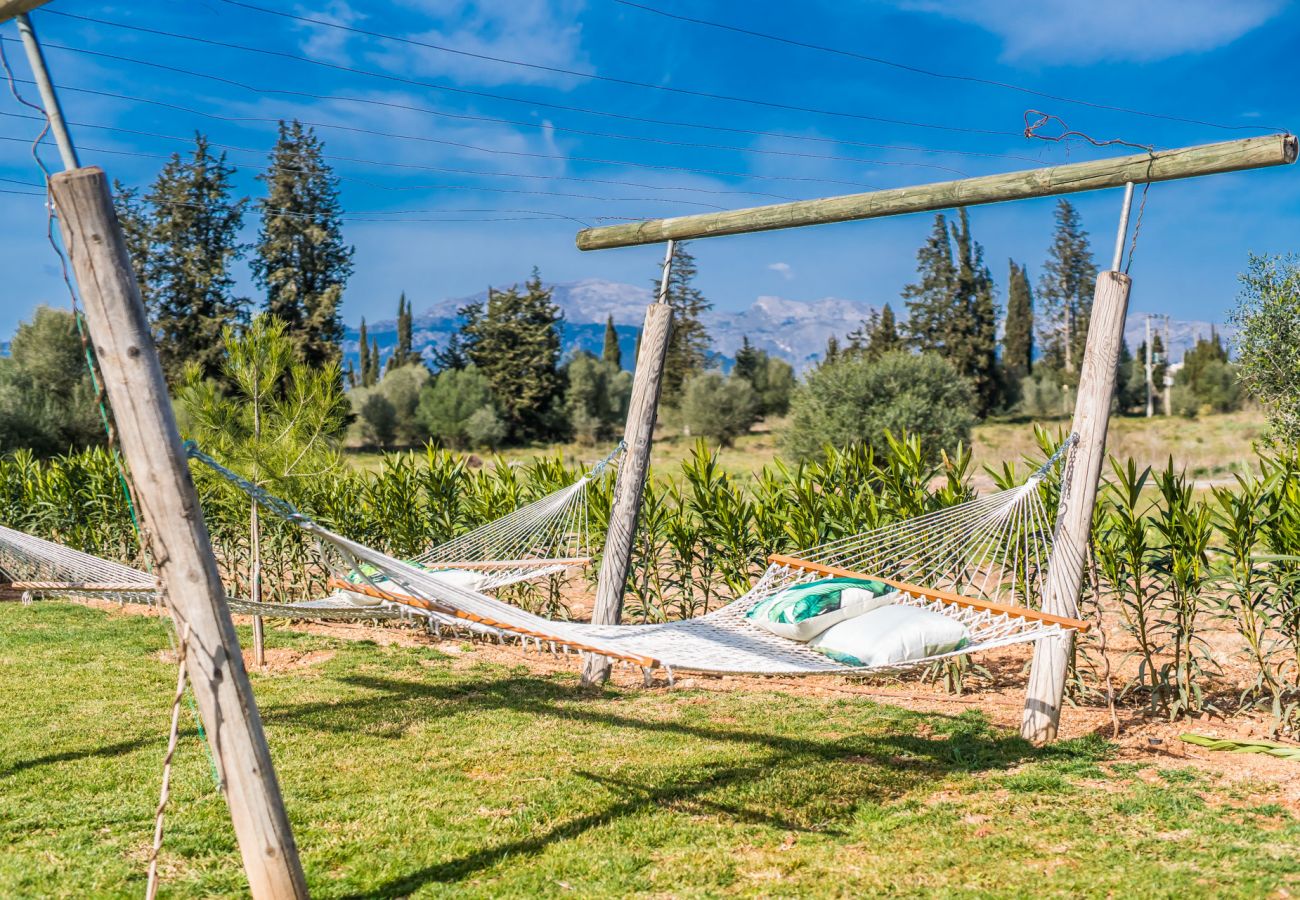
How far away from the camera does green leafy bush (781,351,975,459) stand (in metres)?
19.5

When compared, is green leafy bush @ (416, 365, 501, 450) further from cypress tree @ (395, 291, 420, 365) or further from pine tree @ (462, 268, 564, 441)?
cypress tree @ (395, 291, 420, 365)

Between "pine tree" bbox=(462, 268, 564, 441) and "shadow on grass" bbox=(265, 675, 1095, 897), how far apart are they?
24905 mm

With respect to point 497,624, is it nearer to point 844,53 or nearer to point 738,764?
point 738,764

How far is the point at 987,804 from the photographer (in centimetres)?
304

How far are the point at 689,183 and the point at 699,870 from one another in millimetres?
3315

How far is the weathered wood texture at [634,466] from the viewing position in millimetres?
4527

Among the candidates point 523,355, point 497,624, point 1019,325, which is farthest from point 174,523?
point 1019,325

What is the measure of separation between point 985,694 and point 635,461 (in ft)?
6.56

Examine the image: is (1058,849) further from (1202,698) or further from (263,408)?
(263,408)

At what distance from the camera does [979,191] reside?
3535mm

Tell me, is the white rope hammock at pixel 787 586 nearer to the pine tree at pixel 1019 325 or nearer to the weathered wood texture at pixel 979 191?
the weathered wood texture at pixel 979 191

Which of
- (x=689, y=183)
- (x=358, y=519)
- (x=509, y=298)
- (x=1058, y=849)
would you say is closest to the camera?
(x=1058, y=849)

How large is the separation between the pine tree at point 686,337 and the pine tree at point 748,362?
1310mm

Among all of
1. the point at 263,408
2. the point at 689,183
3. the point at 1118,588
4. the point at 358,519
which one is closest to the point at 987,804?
the point at 1118,588
